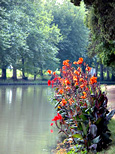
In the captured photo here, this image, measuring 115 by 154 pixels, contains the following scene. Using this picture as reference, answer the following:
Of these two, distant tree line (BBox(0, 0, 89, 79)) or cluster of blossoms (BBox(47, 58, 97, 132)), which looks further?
distant tree line (BBox(0, 0, 89, 79))

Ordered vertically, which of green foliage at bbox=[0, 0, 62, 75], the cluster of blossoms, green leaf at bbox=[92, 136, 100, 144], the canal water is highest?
green foliage at bbox=[0, 0, 62, 75]

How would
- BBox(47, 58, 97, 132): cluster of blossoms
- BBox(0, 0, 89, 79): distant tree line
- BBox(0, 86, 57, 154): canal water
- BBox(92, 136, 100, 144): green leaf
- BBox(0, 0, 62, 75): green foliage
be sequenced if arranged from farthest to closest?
BBox(0, 0, 89, 79): distant tree line < BBox(0, 0, 62, 75): green foliage < BBox(0, 86, 57, 154): canal water < BBox(47, 58, 97, 132): cluster of blossoms < BBox(92, 136, 100, 144): green leaf

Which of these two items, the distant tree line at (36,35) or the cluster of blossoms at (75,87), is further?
the distant tree line at (36,35)

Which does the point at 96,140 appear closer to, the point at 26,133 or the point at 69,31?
the point at 26,133

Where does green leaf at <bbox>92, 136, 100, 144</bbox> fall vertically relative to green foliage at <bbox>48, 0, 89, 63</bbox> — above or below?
below

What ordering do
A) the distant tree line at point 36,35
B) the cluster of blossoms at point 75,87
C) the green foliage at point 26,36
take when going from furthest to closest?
the distant tree line at point 36,35, the green foliage at point 26,36, the cluster of blossoms at point 75,87

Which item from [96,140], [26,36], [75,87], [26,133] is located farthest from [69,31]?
[96,140]

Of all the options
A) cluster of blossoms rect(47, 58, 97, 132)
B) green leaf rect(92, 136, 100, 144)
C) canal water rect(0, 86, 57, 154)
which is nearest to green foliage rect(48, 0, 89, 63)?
canal water rect(0, 86, 57, 154)

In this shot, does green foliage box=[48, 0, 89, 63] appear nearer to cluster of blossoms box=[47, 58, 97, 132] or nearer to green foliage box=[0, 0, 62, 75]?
green foliage box=[0, 0, 62, 75]

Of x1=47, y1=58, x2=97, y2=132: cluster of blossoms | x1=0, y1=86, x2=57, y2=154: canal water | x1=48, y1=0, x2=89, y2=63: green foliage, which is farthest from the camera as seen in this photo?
x1=48, y1=0, x2=89, y2=63: green foliage

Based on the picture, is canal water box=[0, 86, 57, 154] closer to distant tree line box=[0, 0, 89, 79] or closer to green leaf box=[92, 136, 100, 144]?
green leaf box=[92, 136, 100, 144]

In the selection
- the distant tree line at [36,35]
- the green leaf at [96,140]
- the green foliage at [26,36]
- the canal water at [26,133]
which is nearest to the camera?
the green leaf at [96,140]

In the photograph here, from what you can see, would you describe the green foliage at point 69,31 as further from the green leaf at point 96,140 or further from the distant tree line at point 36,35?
the green leaf at point 96,140

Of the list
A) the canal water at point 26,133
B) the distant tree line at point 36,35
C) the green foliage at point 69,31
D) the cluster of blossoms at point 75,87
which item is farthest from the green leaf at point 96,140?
the green foliage at point 69,31
